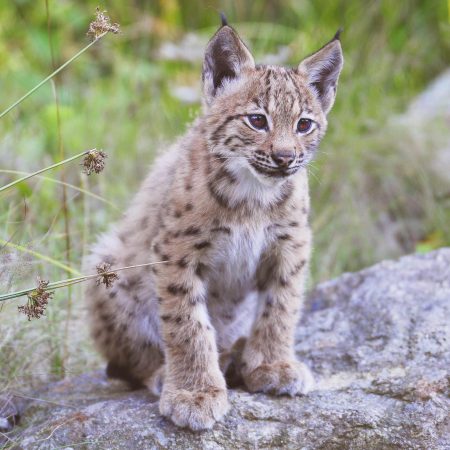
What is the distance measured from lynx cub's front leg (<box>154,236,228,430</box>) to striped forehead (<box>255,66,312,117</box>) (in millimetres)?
Answer: 646

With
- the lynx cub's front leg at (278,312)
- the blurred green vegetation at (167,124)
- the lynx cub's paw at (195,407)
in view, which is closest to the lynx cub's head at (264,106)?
the lynx cub's front leg at (278,312)

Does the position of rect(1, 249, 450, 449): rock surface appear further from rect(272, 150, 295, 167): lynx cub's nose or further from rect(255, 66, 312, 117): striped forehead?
rect(255, 66, 312, 117): striped forehead

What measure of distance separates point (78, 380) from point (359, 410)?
1.51m

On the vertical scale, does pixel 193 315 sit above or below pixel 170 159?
below

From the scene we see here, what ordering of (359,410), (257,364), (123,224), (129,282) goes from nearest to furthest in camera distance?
(359,410), (257,364), (129,282), (123,224)

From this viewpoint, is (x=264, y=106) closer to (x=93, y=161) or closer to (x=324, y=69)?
(x=324, y=69)

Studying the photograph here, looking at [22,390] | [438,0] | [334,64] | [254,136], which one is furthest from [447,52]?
[22,390]

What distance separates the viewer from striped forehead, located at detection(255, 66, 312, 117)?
3549 mm

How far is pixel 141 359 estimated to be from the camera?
4055 mm

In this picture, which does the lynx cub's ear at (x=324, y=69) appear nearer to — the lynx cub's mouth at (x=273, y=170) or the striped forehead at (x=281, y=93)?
the striped forehead at (x=281, y=93)

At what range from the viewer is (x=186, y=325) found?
356 centimetres

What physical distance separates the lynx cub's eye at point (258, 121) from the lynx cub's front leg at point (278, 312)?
53cm

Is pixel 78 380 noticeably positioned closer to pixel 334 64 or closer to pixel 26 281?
pixel 26 281

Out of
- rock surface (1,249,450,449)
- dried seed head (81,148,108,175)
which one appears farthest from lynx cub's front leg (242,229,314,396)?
dried seed head (81,148,108,175)
